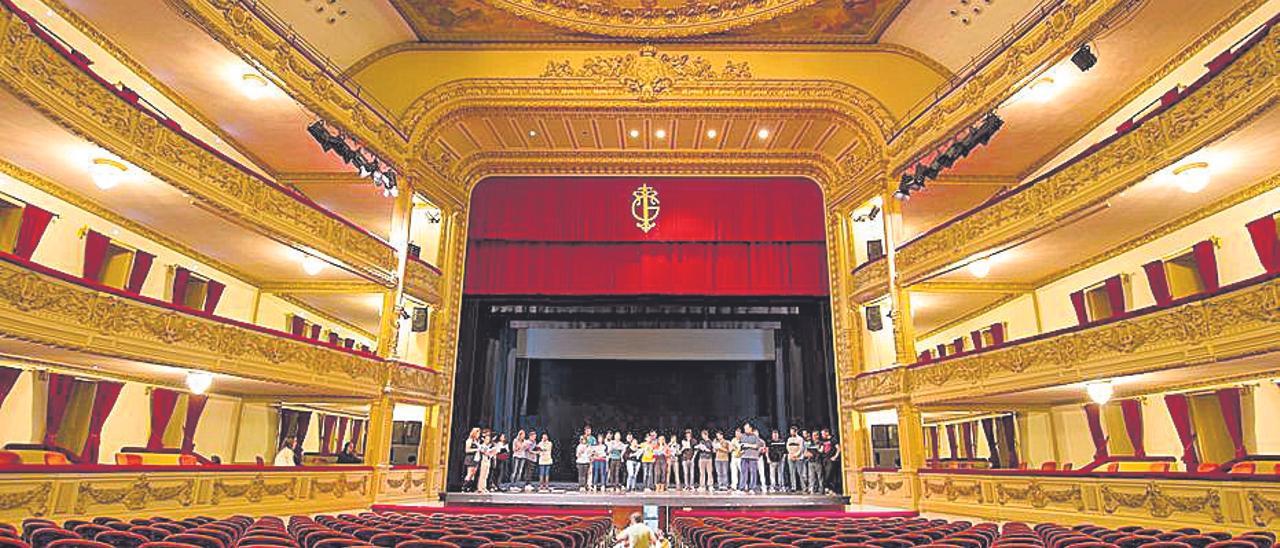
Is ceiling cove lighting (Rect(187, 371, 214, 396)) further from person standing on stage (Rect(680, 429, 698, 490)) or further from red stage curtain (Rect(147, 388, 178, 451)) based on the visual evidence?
person standing on stage (Rect(680, 429, 698, 490))

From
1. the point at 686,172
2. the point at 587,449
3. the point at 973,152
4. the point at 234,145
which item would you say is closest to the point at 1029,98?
the point at 973,152

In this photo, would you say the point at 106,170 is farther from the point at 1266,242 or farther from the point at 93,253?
the point at 1266,242

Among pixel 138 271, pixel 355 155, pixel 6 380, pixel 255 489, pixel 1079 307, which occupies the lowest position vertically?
pixel 255 489

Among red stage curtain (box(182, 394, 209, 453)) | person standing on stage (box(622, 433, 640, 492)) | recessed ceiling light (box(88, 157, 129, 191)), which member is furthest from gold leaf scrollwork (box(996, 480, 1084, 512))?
red stage curtain (box(182, 394, 209, 453))

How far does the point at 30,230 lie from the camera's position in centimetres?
879

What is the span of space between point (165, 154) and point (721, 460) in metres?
11.6

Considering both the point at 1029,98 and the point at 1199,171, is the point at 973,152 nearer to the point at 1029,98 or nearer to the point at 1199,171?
the point at 1029,98

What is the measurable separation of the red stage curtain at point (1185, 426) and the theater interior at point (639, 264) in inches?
1.7

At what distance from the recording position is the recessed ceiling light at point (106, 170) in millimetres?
8539

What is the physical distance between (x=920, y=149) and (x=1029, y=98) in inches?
81.3

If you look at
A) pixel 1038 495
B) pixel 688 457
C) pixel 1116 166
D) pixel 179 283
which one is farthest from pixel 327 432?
pixel 1116 166

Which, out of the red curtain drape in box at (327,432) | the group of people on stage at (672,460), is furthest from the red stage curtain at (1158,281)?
the red curtain drape in box at (327,432)

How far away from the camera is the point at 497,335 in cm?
1658

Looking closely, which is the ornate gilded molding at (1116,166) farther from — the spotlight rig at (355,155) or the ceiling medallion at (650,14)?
the spotlight rig at (355,155)
